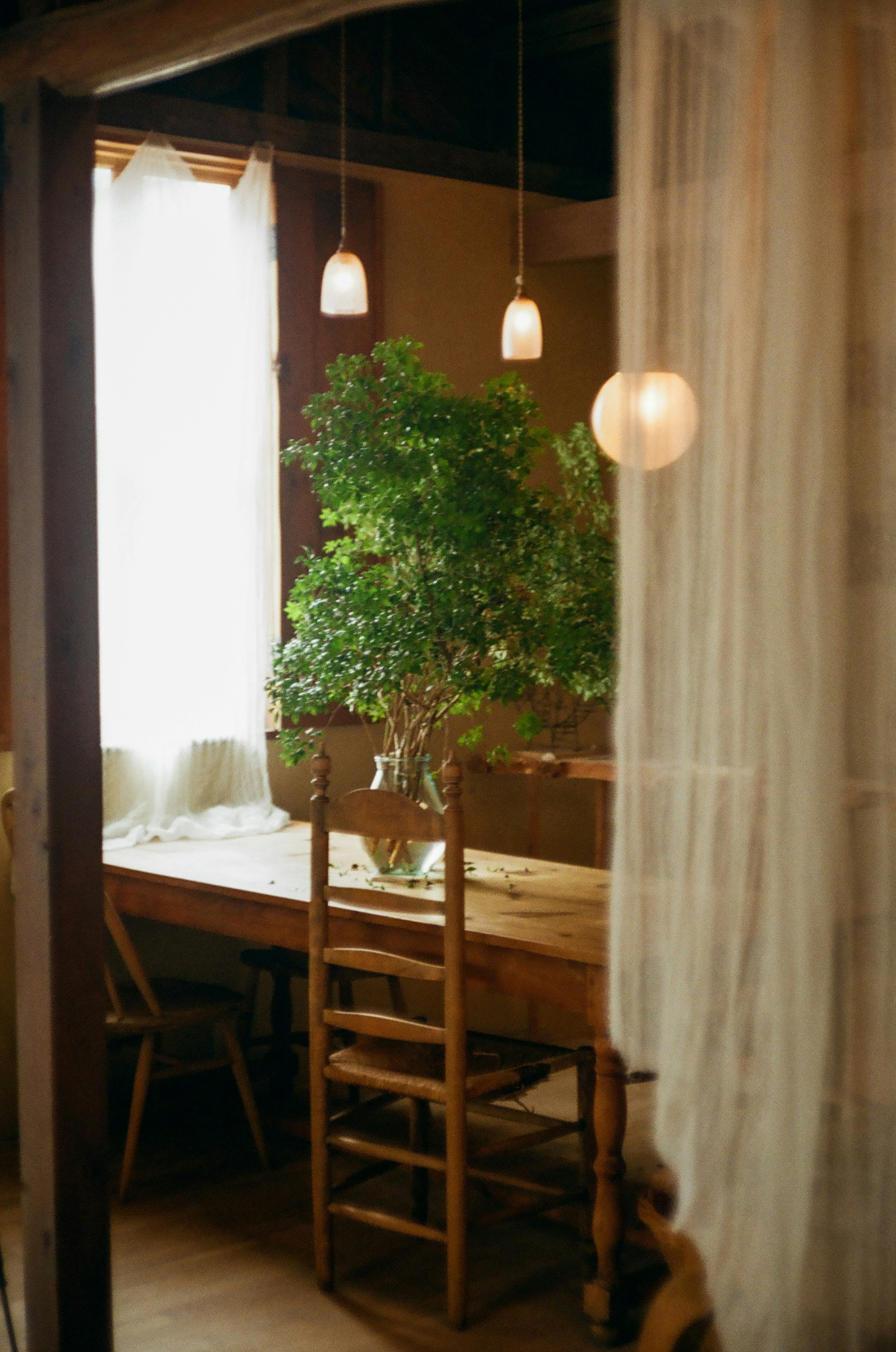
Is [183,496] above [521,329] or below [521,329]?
below

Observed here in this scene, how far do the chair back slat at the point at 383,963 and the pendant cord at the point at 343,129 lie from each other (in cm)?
257

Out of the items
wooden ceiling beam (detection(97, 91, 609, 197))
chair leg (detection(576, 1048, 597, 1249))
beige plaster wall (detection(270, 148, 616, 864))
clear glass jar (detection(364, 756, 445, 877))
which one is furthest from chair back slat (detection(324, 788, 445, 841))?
wooden ceiling beam (detection(97, 91, 609, 197))

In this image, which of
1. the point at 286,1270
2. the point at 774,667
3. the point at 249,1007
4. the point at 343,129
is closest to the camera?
the point at 774,667

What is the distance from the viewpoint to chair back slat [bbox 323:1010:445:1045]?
3.04 meters

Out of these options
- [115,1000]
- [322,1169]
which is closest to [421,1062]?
[322,1169]

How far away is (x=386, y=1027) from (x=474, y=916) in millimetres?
315

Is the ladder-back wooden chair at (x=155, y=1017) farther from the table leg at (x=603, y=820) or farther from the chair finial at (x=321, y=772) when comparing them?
the table leg at (x=603, y=820)

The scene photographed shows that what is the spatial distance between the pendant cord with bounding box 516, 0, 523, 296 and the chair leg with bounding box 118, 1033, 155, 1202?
2.89 meters

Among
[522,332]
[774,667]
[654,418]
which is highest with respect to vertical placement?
[522,332]

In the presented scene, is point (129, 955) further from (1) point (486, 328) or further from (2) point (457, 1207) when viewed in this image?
(1) point (486, 328)

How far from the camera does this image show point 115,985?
13.1 feet

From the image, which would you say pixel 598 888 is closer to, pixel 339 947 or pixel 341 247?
pixel 339 947

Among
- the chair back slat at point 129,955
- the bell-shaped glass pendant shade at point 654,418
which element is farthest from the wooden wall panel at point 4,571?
the bell-shaped glass pendant shade at point 654,418

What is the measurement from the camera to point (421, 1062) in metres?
3.28
